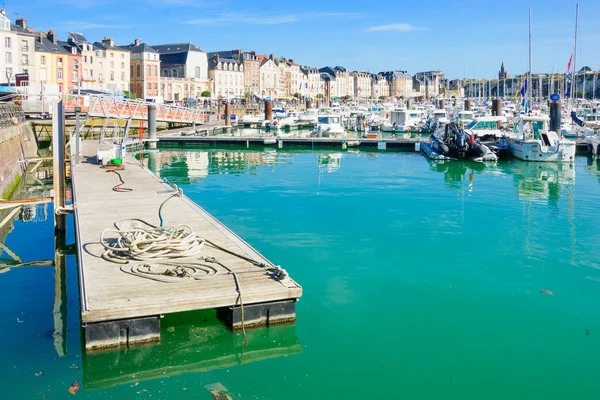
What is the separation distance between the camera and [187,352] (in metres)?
8.57

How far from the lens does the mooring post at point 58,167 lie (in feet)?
50.5

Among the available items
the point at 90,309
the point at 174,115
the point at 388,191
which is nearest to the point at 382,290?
the point at 90,309

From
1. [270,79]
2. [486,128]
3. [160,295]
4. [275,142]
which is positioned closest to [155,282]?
[160,295]

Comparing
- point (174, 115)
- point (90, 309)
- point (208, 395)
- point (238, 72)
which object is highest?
point (238, 72)

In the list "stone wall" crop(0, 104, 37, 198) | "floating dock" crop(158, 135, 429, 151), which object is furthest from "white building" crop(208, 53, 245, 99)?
"stone wall" crop(0, 104, 37, 198)

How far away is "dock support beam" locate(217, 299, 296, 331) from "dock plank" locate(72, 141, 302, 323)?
13 centimetres

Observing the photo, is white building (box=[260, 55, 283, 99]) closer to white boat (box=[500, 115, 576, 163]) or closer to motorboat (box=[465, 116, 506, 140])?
motorboat (box=[465, 116, 506, 140])

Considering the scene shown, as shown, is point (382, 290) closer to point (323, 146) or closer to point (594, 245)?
point (594, 245)

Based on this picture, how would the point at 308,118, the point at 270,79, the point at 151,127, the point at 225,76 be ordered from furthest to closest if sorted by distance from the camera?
the point at 270,79 < the point at 225,76 < the point at 308,118 < the point at 151,127

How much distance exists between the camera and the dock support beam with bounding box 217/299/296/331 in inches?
350

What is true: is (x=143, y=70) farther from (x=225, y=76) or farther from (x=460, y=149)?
(x=460, y=149)

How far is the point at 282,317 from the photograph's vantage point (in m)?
9.10

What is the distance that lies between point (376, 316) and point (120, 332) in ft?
13.5

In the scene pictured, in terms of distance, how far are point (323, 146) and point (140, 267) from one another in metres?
33.6
